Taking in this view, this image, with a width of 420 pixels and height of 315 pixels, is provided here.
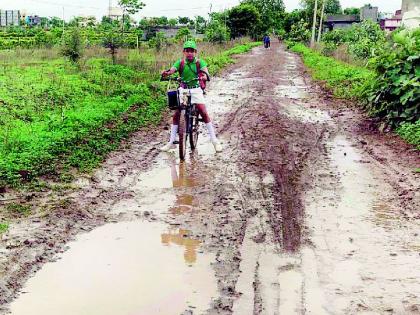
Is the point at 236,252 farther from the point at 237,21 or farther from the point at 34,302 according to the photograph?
the point at 237,21

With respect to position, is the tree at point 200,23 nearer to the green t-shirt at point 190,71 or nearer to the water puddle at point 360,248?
the green t-shirt at point 190,71

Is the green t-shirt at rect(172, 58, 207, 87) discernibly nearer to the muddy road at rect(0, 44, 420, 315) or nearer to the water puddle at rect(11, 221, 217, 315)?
the muddy road at rect(0, 44, 420, 315)

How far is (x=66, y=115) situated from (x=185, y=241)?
6.10 metres

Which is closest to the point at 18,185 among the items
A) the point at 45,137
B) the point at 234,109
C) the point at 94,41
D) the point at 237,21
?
the point at 45,137

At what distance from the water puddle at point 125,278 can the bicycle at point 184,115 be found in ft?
9.73

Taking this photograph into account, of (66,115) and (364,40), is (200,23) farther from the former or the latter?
(66,115)

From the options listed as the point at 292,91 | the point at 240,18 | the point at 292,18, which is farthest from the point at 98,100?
the point at 292,18

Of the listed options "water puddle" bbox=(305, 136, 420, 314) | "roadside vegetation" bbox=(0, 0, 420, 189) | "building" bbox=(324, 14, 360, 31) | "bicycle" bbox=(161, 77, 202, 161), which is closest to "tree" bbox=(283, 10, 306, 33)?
"building" bbox=(324, 14, 360, 31)

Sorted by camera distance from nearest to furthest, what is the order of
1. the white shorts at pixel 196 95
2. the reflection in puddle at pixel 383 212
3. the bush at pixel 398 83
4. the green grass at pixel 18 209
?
the green grass at pixel 18 209 < the reflection in puddle at pixel 383 212 < the white shorts at pixel 196 95 < the bush at pixel 398 83

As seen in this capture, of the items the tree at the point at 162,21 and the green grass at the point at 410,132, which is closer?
the green grass at the point at 410,132

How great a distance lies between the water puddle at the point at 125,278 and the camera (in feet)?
13.4

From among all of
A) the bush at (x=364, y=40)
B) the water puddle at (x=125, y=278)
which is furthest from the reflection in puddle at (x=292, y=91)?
the water puddle at (x=125, y=278)

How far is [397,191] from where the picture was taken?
7.02 m

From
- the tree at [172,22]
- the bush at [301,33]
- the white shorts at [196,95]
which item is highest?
the tree at [172,22]
